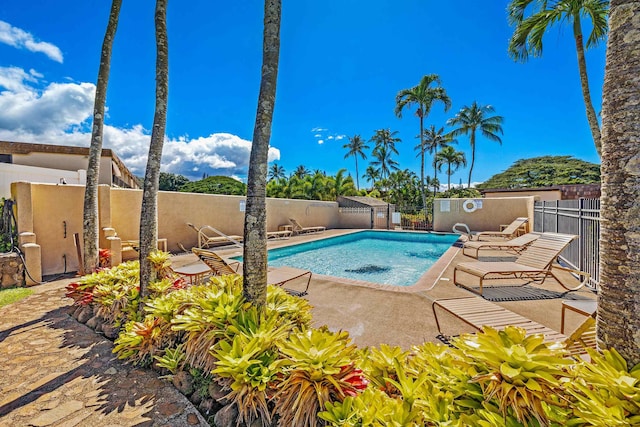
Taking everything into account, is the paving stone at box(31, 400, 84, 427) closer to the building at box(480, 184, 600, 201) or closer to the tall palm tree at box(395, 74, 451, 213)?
A: the tall palm tree at box(395, 74, 451, 213)

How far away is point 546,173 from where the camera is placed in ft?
161

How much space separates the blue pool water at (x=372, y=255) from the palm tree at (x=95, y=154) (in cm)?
524

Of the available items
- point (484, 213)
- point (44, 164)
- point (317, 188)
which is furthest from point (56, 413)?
point (317, 188)

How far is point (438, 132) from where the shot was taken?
31.8 m

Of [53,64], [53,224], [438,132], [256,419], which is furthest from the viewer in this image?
[438,132]

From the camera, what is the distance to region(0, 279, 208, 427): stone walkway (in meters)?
2.31

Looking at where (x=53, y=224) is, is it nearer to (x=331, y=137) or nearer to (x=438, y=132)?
(x=438, y=132)

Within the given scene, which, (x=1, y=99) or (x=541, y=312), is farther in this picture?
(x=1, y=99)

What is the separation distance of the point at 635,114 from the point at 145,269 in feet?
17.7

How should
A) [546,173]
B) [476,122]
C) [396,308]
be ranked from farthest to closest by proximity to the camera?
[546,173]
[476,122]
[396,308]

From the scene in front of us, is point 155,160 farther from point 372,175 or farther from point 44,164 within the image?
point 372,175

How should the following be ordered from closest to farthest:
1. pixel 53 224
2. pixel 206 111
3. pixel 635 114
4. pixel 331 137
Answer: pixel 635 114 → pixel 53 224 → pixel 206 111 → pixel 331 137

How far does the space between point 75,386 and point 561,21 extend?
1380 cm

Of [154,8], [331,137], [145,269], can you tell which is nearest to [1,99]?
[154,8]
